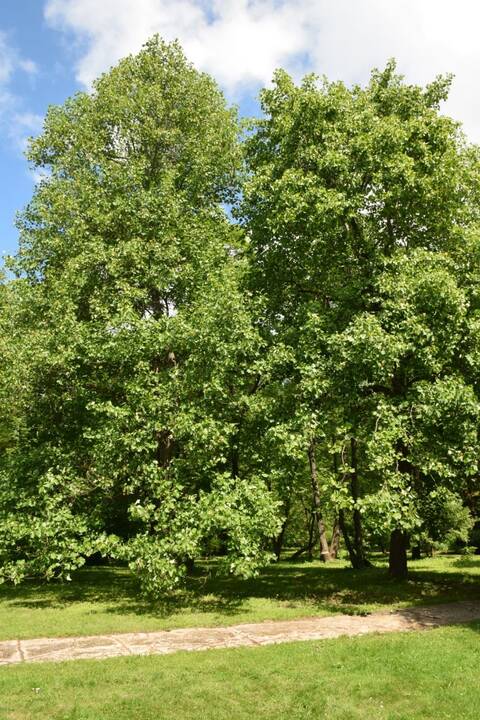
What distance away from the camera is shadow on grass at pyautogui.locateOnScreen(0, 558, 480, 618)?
655 inches

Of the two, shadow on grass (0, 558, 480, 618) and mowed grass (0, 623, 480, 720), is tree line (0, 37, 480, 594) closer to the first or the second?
shadow on grass (0, 558, 480, 618)

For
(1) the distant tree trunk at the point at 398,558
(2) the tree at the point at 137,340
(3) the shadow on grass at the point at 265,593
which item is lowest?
(3) the shadow on grass at the point at 265,593

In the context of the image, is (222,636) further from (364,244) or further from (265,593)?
(364,244)

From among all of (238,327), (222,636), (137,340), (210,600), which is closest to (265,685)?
(222,636)

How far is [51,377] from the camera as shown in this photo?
19.0 meters

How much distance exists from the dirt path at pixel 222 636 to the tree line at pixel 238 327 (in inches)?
75.0

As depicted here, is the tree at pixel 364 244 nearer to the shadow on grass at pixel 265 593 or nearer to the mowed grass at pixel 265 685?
the shadow on grass at pixel 265 593

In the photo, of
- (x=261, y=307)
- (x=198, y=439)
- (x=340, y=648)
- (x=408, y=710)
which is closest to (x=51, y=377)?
(x=198, y=439)

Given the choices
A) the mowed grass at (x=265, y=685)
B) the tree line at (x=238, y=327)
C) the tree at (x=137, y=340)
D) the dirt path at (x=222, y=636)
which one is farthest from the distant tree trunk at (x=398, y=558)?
the mowed grass at (x=265, y=685)

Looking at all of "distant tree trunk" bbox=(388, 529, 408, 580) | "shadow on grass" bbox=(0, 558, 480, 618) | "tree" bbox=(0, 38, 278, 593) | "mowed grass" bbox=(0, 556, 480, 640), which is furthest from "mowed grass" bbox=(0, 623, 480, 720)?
"distant tree trunk" bbox=(388, 529, 408, 580)

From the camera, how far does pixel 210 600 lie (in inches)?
697

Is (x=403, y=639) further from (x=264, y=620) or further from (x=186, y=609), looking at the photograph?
(x=186, y=609)

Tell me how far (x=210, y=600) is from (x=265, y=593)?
233cm

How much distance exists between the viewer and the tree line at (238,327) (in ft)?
52.0
